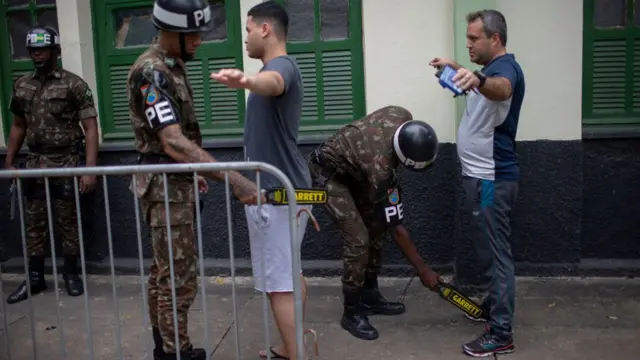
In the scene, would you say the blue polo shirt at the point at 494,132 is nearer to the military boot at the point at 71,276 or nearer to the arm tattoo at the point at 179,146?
the arm tattoo at the point at 179,146

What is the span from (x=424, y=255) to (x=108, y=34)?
329cm

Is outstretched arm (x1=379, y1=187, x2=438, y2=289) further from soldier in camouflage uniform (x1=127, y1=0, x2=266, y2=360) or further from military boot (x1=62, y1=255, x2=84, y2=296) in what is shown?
military boot (x1=62, y1=255, x2=84, y2=296)

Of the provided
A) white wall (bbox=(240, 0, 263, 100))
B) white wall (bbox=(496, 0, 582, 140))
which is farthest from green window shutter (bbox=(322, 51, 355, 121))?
white wall (bbox=(496, 0, 582, 140))

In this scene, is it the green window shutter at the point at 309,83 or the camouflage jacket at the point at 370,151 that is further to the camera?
the green window shutter at the point at 309,83

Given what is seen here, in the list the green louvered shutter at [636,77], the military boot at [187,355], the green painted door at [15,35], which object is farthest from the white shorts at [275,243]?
the green painted door at [15,35]

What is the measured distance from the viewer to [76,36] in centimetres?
529

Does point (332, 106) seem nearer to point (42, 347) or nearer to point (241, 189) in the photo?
point (241, 189)

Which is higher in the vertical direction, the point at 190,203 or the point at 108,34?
the point at 108,34

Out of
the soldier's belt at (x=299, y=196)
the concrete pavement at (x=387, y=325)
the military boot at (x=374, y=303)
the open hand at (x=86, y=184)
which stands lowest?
the concrete pavement at (x=387, y=325)

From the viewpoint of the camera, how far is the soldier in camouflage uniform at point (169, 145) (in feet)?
A: 9.98

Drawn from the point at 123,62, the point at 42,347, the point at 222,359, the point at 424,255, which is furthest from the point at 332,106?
the point at 42,347

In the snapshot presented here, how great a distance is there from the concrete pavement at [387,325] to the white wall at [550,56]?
48.4 inches

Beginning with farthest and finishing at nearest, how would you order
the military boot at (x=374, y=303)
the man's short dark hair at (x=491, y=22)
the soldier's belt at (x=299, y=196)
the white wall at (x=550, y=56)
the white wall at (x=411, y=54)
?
the white wall at (x=411, y=54)
the white wall at (x=550, y=56)
the military boot at (x=374, y=303)
the man's short dark hair at (x=491, y=22)
the soldier's belt at (x=299, y=196)

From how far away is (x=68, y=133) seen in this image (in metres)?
5.05
